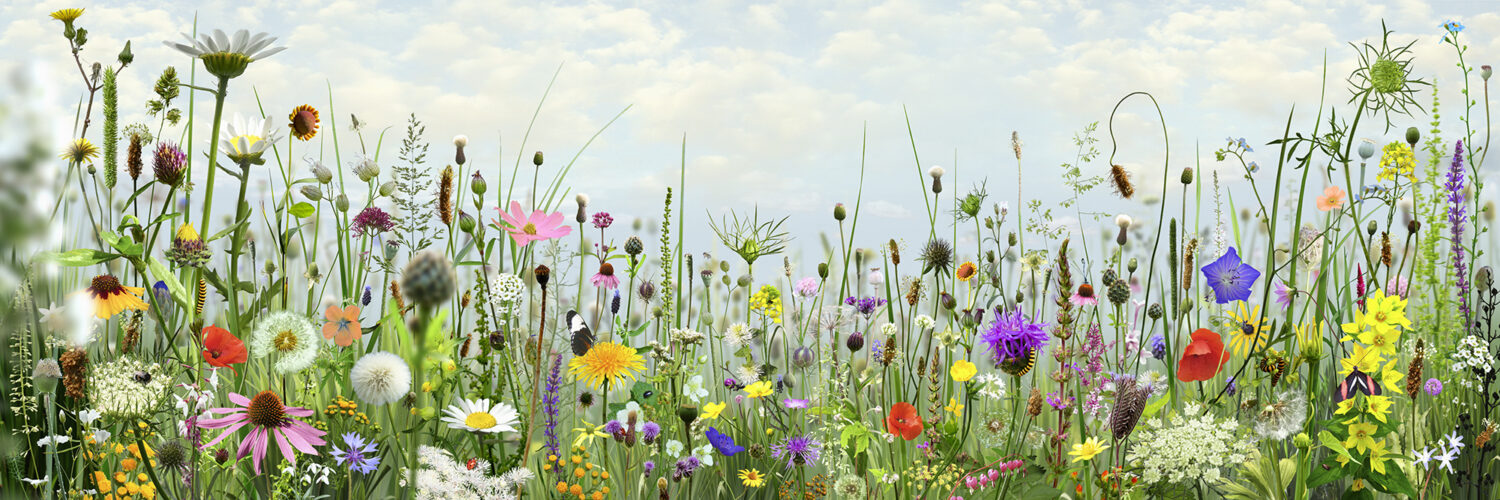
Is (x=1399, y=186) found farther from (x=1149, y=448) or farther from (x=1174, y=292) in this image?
(x=1149, y=448)

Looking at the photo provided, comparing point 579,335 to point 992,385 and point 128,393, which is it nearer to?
point 128,393

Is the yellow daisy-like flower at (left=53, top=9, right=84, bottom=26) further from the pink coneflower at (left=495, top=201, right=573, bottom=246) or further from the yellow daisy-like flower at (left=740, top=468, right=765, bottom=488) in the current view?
the yellow daisy-like flower at (left=740, top=468, right=765, bottom=488)

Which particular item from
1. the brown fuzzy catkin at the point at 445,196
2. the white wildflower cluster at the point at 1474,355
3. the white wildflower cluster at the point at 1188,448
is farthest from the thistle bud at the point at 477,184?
the white wildflower cluster at the point at 1474,355

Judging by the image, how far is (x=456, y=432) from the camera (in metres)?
3.40

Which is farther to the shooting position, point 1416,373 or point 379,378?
point 1416,373

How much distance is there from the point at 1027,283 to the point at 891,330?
60.2 inches

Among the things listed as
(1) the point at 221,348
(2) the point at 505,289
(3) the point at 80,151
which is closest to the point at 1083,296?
(2) the point at 505,289

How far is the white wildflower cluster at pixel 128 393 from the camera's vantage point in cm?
238

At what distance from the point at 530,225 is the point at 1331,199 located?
3.41 metres

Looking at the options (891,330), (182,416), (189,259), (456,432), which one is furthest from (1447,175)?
(182,416)

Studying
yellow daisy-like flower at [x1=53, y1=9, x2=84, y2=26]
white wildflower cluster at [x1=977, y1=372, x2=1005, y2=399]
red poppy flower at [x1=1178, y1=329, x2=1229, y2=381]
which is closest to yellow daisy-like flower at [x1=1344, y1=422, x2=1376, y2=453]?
red poppy flower at [x1=1178, y1=329, x2=1229, y2=381]

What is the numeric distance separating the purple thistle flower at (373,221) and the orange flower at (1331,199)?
12.2 ft

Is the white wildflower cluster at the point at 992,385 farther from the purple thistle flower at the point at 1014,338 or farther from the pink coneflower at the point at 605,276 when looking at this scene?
the pink coneflower at the point at 605,276

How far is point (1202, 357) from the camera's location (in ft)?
9.23
